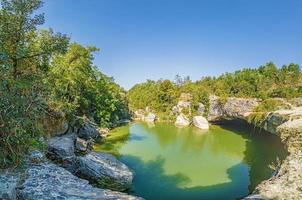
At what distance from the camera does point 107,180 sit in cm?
1308

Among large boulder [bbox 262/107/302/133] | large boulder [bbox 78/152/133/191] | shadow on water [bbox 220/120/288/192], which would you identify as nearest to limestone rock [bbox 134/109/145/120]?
shadow on water [bbox 220/120/288/192]

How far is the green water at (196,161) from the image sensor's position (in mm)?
13758

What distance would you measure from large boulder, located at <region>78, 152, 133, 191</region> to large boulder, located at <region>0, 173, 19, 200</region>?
554 cm

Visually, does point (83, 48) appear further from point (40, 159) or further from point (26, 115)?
point (26, 115)

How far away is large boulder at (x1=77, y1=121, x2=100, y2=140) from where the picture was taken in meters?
23.9

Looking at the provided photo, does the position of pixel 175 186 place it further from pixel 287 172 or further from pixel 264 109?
pixel 264 109

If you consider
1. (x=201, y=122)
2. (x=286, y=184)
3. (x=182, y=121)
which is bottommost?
(x=286, y=184)

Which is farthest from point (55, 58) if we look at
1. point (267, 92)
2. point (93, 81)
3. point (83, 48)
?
point (267, 92)

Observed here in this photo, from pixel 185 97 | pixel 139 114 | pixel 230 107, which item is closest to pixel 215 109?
pixel 230 107

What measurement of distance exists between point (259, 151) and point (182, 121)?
→ 17.8 meters

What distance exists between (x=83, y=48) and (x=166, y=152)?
11145mm

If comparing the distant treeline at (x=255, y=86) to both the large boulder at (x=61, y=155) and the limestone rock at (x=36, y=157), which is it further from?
the limestone rock at (x=36, y=157)

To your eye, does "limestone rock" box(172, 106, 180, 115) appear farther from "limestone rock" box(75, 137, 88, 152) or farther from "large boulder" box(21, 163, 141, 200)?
"large boulder" box(21, 163, 141, 200)

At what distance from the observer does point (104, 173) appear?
43.7ft
